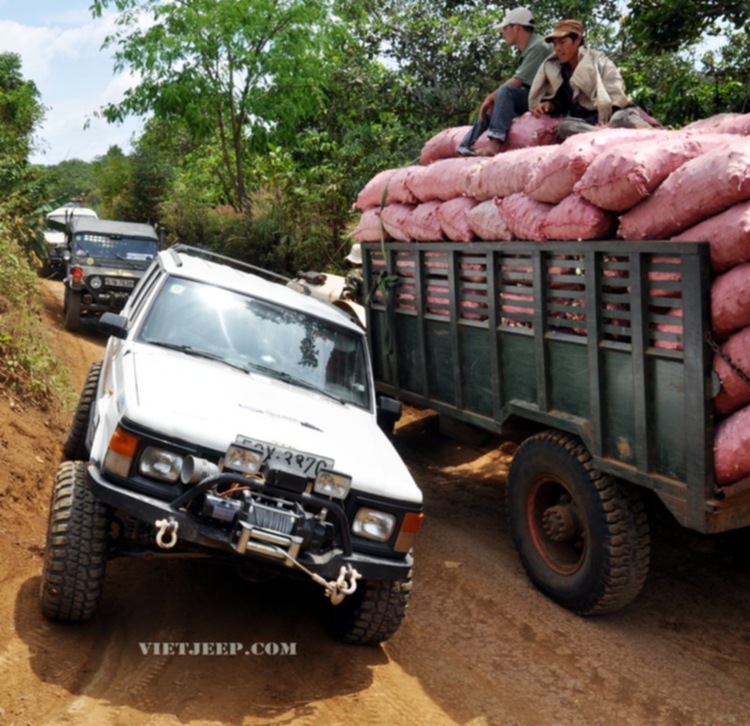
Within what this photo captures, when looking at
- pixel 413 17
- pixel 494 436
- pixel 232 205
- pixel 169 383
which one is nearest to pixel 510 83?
pixel 494 436

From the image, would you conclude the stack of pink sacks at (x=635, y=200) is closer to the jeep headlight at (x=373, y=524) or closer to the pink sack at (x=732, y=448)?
the pink sack at (x=732, y=448)

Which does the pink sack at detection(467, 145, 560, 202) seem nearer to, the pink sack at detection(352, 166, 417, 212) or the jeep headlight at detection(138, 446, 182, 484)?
the pink sack at detection(352, 166, 417, 212)

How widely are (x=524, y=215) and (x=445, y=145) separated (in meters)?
2.01

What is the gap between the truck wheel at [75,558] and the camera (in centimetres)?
439

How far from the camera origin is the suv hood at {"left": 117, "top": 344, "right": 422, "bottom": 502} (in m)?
4.36

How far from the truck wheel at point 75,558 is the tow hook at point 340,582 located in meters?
0.94

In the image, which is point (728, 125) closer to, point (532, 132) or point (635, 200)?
point (635, 200)

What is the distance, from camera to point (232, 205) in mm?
19625

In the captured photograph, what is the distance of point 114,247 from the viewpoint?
16.0m

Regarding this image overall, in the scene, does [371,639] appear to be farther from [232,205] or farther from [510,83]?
[232,205]

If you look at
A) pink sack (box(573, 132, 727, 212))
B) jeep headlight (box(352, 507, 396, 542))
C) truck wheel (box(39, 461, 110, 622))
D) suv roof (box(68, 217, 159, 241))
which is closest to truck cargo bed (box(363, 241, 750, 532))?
pink sack (box(573, 132, 727, 212))

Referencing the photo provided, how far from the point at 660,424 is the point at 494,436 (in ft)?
6.81

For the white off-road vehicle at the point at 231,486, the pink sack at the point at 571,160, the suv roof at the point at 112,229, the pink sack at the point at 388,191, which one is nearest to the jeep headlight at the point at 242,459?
the white off-road vehicle at the point at 231,486

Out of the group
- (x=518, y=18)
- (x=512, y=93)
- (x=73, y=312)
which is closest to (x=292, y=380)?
(x=512, y=93)
